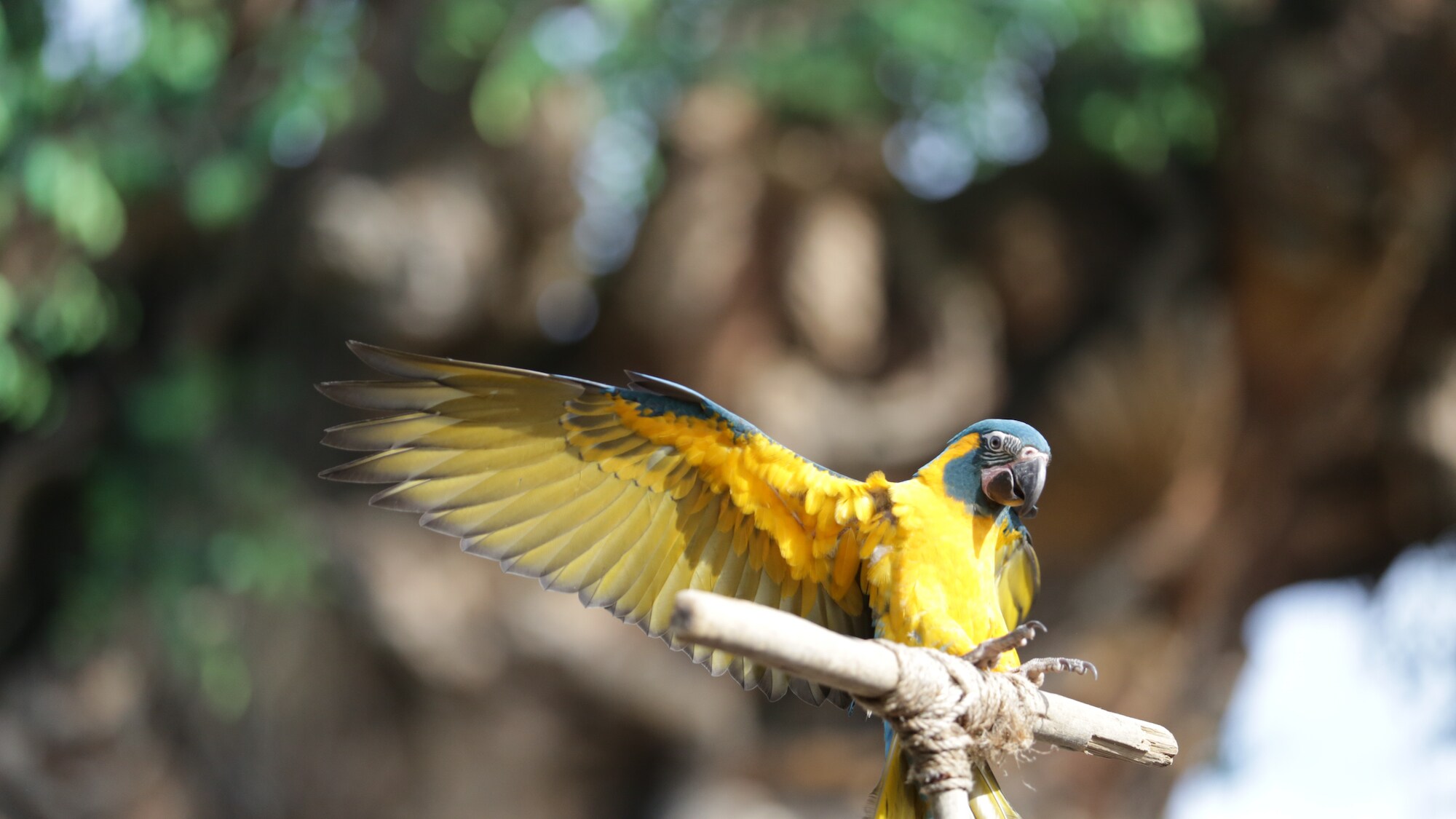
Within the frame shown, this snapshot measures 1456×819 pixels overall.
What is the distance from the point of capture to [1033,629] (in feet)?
5.80

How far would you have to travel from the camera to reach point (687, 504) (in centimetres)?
221

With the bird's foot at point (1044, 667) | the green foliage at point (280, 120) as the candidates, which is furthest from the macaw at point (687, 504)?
the green foliage at point (280, 120)

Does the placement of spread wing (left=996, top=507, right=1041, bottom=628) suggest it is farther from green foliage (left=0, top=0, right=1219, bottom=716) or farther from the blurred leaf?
the blurred leaf

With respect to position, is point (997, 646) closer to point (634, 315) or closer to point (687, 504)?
point (687, 504)

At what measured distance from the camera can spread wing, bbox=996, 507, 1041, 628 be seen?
2479 mm

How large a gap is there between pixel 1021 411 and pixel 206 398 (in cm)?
393

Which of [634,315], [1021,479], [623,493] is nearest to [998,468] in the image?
[1021,479]

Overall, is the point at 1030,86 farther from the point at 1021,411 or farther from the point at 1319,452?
the point at 1319,452

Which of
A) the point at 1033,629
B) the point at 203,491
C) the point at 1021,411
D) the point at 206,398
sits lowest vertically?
the point at 1033,629

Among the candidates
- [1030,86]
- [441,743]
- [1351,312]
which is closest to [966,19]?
[1030,86]

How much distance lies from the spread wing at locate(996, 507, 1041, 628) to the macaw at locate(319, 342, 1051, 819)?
0.23 metres

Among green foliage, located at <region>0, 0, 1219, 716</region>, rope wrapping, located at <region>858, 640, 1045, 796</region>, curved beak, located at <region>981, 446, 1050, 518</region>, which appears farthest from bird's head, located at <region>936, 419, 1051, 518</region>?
green foliage, located at <region>0, 0, 1219, 716</region>

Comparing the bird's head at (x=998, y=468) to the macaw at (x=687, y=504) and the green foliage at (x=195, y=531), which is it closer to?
the macaw at (x=687, y=504)

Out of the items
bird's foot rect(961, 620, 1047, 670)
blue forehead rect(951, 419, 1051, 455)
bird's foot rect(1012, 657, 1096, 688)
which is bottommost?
bird's foot rect(961, 620, 1047, 670)
